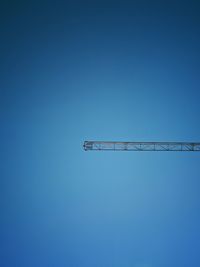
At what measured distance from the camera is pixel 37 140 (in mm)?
4078

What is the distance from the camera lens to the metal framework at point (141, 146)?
409 centimetres

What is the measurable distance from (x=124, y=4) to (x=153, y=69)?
1.01 m

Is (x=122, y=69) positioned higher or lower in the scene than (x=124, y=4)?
lower

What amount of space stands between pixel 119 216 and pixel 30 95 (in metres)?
2.16

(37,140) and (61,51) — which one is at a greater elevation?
(61,51)

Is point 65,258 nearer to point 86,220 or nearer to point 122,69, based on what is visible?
point 86,220

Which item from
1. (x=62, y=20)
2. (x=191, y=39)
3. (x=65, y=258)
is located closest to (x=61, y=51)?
(x=62, y=20)

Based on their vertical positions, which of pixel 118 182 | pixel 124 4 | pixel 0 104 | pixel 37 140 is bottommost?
pixel 118 182

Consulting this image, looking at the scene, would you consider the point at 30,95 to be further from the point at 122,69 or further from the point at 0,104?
the point at 122,69

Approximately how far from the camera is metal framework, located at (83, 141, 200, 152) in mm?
4086

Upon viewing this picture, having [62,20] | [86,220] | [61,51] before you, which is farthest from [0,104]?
[86,220]

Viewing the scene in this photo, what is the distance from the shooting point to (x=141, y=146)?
4.10m

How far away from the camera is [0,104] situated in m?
4.07

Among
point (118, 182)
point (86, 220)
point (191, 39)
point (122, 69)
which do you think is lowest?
point (86, 220)
